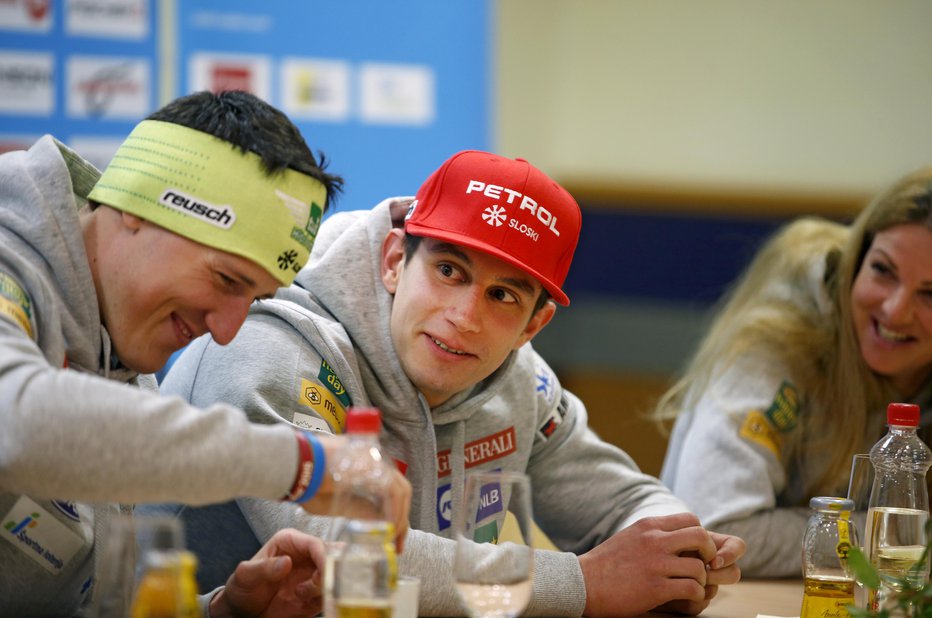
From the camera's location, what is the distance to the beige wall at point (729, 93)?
464cm

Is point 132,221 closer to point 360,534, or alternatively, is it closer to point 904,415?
point 360,534

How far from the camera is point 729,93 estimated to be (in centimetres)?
478

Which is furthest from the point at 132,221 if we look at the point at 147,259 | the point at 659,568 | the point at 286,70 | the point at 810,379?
the point at 286,70

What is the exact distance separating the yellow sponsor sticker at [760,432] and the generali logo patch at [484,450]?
0.61 metres

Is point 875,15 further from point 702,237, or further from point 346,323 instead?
point 346,323

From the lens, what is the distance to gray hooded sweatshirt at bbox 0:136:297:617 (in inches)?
43.1

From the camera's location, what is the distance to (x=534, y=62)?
4508 millimetres

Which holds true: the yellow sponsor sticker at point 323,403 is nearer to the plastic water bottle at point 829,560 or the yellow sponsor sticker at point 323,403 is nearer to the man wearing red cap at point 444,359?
the man wearing red cap at point 444,359

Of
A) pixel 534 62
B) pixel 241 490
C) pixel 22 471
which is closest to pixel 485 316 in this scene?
pixel 241 490

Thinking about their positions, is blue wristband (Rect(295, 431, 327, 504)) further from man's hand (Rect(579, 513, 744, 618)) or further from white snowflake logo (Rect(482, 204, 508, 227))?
white snowflake logo (Rect(482, 204, 508, 227))

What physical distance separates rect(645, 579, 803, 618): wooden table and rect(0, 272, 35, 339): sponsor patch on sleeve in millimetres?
1048

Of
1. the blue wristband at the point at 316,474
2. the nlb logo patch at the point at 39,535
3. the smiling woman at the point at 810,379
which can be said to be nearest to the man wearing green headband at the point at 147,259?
the nlb logo patch at the point at 39,535

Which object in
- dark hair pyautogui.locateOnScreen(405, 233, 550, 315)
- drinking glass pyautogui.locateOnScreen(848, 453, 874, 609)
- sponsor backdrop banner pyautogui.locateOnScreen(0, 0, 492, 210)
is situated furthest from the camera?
sponsor backdrop banner pyautogui.locateOnScreen(0, 0, 492, 210)

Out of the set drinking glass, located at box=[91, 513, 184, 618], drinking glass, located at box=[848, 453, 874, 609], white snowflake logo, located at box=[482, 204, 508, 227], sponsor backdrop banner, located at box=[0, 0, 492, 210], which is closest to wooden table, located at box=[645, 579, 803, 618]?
drinking glass, located at box=[848, 453, 874, 609]
